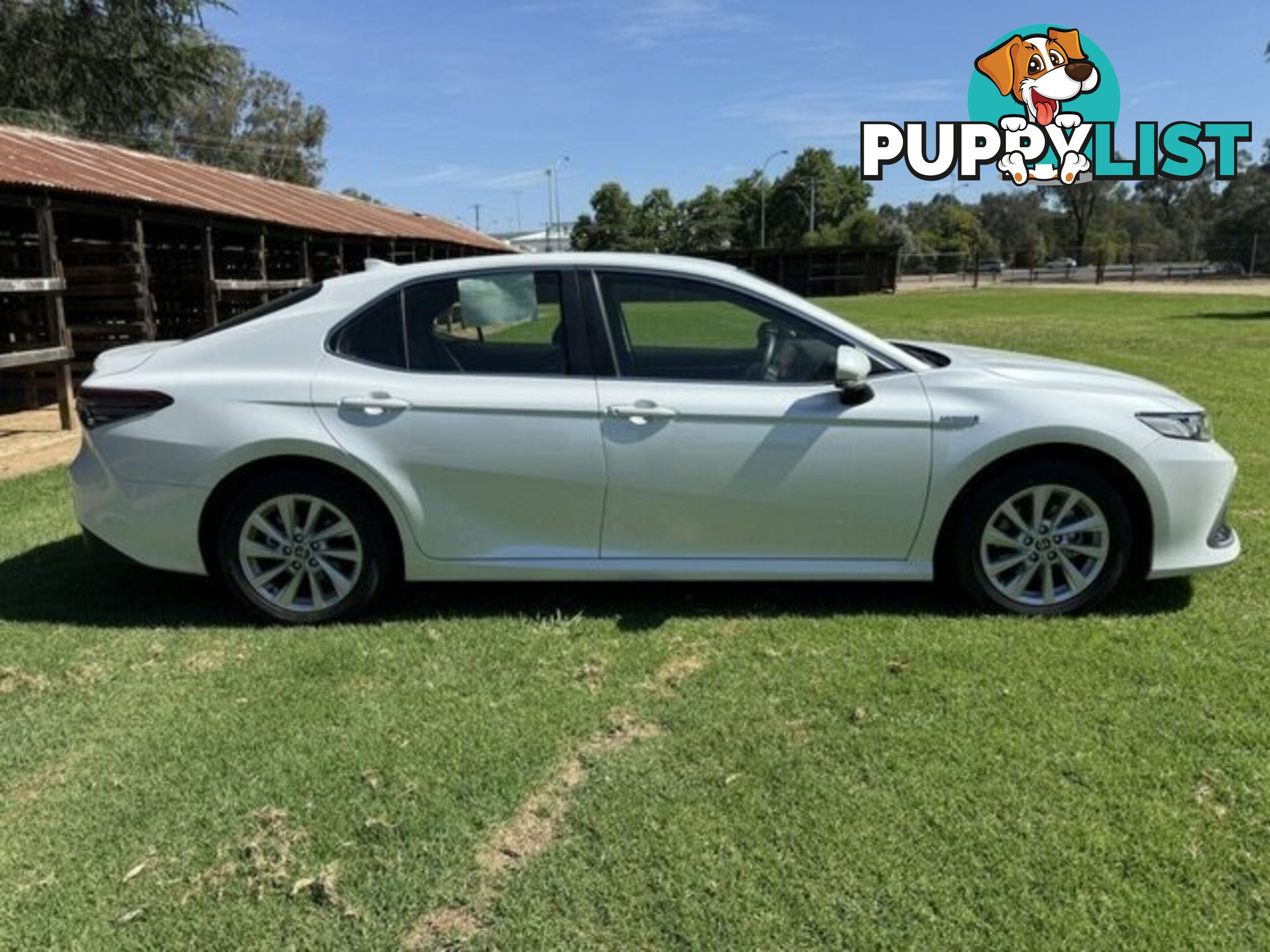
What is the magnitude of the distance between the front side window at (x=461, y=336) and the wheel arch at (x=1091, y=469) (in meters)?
1.78

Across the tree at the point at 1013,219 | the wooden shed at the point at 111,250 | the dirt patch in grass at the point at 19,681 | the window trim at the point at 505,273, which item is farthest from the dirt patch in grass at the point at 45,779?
the tree at the point at 1013,219

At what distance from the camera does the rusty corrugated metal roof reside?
10555 mm

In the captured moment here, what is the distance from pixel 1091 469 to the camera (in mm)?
4148

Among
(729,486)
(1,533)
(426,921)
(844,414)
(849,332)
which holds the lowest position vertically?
(426,921)

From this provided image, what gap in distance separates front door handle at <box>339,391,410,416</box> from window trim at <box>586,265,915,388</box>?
88cm

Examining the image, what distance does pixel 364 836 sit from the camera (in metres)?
2.83

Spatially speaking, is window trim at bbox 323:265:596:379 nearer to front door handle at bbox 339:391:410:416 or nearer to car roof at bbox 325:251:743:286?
car roof at bbox 325:251:743:286

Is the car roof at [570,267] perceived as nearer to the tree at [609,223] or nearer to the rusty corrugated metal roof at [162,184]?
the rusty corrugated metal roof at [162,184]

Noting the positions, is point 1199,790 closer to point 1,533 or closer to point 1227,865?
point 1227,865

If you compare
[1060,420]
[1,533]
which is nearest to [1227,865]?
[1060,420]

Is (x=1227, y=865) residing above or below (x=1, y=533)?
below

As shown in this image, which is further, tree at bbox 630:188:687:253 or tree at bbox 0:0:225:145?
tree at bbox 630:188:687:253

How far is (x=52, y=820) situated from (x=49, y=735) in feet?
1.99

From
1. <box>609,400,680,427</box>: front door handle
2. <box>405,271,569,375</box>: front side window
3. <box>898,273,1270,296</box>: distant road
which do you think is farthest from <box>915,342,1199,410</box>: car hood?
<box>898,273,1270,296</box>: distant road
